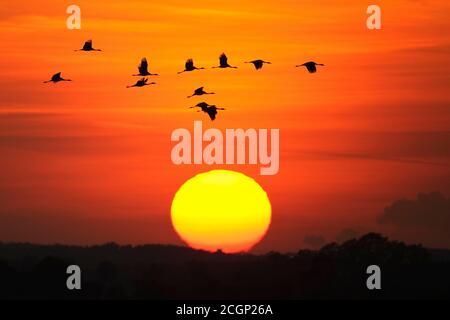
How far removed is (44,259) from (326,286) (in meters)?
24.2

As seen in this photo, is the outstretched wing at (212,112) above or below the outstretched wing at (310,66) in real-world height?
below

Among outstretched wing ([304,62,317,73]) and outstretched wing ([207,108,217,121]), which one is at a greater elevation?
outstretched wing ([304,62,317,73])

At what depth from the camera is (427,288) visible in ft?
438

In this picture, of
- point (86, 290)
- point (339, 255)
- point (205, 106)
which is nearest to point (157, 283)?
point (86, 290)

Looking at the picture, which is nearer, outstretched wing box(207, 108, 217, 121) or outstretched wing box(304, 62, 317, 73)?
outstretched wing box(304, 62, 317, 73)

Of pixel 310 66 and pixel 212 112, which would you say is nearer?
pixel 310 66

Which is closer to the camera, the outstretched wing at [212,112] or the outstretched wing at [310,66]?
the outstretched wing at [310,66]

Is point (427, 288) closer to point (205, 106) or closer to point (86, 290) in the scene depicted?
point (86, 290)

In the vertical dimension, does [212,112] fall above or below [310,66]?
below

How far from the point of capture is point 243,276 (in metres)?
131
